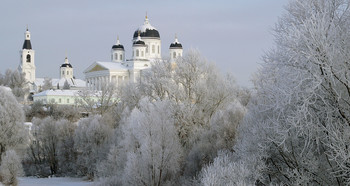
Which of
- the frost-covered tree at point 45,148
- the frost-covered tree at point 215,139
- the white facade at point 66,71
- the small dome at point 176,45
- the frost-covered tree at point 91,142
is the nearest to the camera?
the frost-covered tree at point 215,139

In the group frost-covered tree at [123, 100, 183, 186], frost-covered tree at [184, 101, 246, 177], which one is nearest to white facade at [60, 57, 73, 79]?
frost-covered tree at [184, 101, 246, 177]

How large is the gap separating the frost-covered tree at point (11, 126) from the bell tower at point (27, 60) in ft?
218

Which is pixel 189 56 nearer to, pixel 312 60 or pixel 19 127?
pixel 19 127

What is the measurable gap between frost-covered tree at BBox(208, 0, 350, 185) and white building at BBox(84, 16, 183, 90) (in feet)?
189

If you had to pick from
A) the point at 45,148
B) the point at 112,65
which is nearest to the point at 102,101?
the point at 45,148

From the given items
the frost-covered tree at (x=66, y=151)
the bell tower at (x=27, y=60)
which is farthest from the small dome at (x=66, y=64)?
the frost-covered tree at (x=66, y=151)

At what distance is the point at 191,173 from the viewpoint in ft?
57.9

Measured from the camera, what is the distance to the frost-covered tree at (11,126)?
25.7 meters

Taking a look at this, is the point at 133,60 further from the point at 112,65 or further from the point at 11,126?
the point at 11,126

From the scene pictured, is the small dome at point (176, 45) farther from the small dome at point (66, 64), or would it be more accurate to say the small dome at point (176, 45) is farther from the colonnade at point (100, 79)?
the small dome at point (66, 64)

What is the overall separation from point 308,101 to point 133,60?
6412 centimetres

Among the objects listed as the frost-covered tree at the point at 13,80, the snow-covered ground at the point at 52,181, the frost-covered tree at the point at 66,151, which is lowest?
the snow-covered ground at the point at 52,181

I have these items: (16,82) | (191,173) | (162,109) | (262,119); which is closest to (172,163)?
(191,173)

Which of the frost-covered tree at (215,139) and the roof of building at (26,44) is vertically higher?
the roof of building at (26,44)
